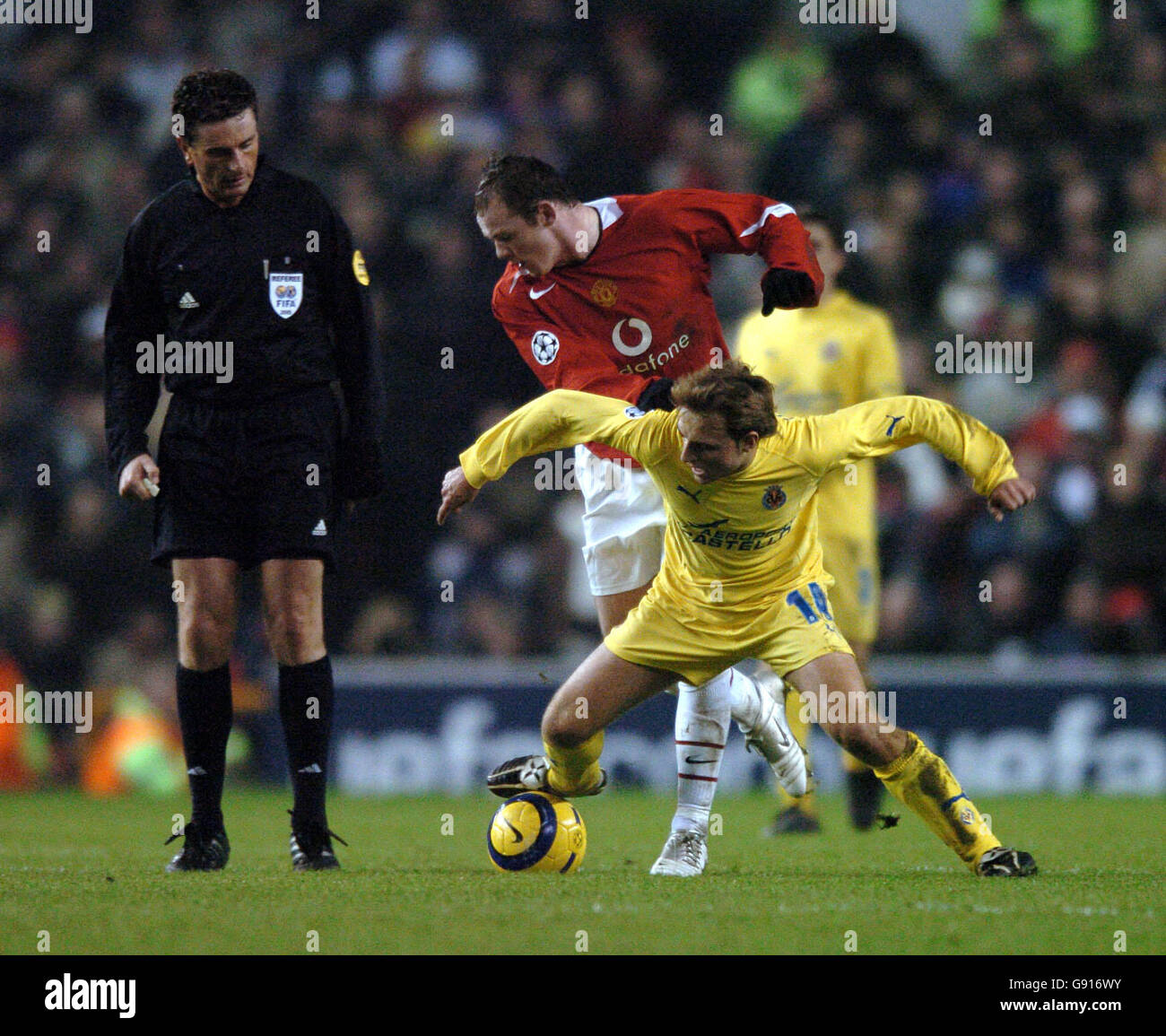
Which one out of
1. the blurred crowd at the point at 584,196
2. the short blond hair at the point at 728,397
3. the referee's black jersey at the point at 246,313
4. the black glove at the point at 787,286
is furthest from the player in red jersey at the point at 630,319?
the blurred crowd at the point at 584,196

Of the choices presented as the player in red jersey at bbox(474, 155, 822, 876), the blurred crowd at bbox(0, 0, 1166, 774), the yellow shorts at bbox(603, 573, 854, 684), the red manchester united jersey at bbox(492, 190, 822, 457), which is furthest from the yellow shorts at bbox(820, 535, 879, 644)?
the blurred crowd at bbox(0, 0, 1166, 774)

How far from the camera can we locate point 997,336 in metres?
10.8

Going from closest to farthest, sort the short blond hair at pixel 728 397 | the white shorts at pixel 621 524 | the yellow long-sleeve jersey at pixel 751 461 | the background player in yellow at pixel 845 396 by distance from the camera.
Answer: the short blond hair at pixel 728 397, the yellow long-sleeve jersey at pixel 751 461, the white shorts at pixel 621 524, the background player in yellow at pixel 845 396

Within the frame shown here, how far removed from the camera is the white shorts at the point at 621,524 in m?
5.67

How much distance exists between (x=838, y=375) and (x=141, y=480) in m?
3.14

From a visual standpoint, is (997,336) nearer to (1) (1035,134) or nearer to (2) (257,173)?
(1) (1035,134)

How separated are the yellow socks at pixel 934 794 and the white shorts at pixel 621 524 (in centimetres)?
111

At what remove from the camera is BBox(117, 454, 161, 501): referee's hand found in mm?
5062

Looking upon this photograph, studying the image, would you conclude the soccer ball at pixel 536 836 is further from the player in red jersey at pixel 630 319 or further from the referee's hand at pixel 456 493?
the referee's hand at pixel 456 493

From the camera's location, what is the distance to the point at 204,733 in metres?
5.22

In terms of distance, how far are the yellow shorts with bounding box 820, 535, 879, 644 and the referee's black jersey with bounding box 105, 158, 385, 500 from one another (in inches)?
93.8

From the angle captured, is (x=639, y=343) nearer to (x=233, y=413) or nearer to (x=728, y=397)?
(x=728, y=397)

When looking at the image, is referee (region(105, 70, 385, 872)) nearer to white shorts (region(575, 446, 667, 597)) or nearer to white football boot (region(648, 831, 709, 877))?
white shorts (region(575, 446, 667, 597))

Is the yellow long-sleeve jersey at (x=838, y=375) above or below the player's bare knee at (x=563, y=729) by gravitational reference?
above
